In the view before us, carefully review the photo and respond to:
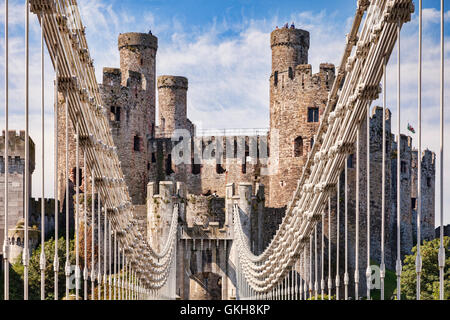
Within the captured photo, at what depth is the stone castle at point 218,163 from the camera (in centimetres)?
2856

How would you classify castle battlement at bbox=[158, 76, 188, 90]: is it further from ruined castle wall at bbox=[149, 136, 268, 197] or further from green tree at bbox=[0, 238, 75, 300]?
green tree at bbox=[0, 238, 75, 300]

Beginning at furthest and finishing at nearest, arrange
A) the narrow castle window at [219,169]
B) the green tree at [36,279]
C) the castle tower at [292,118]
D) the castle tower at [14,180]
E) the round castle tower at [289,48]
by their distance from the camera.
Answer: the narrow castle window at [219,169] < the round castle tower at [289,48] < the castle tower at [14,180] < the castle tower at [292,118] < the green tree at [36,279]

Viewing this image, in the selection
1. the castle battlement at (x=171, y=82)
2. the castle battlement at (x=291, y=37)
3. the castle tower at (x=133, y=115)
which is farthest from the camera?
the castle battlement at (x=171, y=82)

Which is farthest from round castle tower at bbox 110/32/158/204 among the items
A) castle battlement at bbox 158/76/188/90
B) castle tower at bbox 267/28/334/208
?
castle tower at bbox 267/28/334/208

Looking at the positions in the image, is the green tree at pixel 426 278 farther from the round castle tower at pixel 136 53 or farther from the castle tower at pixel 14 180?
the round castle tower at pixel 136 53

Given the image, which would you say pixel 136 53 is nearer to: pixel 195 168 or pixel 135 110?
pixel 135 110

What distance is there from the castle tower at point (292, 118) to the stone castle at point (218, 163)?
1.8 inches

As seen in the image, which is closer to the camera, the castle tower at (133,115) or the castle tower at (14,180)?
the castle tower at (14,180)

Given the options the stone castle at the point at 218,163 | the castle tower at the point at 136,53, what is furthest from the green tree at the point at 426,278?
the castle tower at the point at 136,53

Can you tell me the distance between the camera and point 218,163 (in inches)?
1517

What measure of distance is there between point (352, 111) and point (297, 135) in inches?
958

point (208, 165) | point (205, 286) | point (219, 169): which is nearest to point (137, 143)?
point (208, 165)

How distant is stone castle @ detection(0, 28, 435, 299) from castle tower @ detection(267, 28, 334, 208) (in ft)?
0.15

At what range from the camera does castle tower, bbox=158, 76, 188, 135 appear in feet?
147
